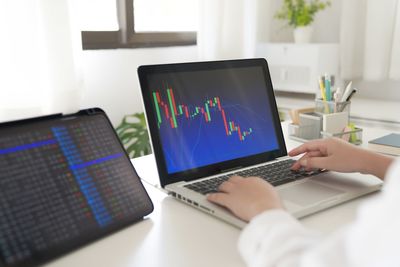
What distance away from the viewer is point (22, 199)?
25.1 inches

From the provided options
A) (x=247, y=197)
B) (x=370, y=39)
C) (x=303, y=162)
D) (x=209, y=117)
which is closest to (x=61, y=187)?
(x=247, y=197)

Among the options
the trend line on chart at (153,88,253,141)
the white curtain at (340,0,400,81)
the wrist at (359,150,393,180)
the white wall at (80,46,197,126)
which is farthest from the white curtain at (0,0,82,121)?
the white curtain at (340,0,400,81)

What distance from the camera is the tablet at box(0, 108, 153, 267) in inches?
24.4

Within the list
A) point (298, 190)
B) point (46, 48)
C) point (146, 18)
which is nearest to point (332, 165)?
point (298, 190)

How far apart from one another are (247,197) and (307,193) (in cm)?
19

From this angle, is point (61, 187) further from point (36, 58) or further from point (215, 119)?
point (36, 58)

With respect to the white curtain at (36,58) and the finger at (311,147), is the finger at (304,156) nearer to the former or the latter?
the finger at (311,147)

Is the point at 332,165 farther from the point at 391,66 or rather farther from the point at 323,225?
the point at 391,66

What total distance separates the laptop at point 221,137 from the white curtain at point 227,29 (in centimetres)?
130

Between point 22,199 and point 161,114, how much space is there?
350mm

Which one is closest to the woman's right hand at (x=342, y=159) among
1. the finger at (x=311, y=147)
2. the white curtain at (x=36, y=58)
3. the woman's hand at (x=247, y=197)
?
the finger at (x=311, y=147)

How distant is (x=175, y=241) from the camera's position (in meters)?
0.70

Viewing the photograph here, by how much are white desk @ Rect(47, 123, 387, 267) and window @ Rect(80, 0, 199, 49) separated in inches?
56.5

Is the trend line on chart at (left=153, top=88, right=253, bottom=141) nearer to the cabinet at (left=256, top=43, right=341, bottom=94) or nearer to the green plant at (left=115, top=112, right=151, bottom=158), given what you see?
the green plant at (left=115, top=112, right=151, bottom=158)
